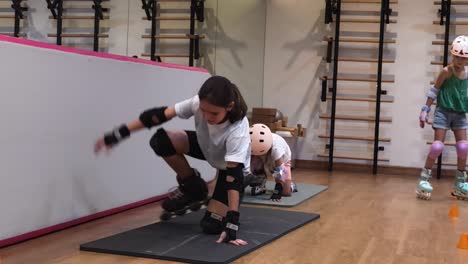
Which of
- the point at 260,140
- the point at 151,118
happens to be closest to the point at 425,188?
the point at 260,140

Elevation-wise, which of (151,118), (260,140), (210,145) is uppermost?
(151,118)

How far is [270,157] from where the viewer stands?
417 centimetres

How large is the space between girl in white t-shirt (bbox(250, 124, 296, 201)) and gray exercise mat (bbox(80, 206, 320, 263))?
2.20 ft

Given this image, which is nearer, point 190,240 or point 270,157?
point 190,240

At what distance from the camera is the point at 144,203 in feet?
12.7

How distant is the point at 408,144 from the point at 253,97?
1886 millimetres

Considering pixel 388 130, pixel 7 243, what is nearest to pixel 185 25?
pixel 388 130

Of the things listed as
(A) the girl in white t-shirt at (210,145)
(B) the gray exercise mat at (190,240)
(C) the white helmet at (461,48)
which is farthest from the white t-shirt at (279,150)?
(C) the white helmet at (461,48)

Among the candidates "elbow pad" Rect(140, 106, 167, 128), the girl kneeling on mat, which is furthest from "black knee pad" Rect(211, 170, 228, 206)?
the girl kneeling on mat

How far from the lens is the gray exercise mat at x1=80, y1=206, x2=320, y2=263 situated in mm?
2469

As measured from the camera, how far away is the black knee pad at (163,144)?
3.08 metres

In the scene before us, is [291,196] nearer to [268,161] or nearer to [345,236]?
[268,161]

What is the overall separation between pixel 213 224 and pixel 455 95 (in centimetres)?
281

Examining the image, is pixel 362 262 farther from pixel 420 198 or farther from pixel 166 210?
pixel 420 198
